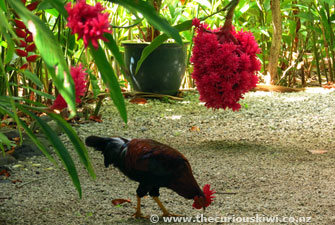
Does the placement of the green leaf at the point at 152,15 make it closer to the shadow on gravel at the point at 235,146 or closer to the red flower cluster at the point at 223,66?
the red flower cluster at the point at 223,66

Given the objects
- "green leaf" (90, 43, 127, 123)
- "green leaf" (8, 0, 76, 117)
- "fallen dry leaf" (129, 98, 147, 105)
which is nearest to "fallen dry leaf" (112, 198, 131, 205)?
"green leaf" (90, 43, 127, 123)

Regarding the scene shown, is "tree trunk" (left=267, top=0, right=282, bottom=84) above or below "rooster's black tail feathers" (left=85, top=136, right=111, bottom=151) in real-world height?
above

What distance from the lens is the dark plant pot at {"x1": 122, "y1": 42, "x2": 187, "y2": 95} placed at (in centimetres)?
400

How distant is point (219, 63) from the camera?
7.03ft

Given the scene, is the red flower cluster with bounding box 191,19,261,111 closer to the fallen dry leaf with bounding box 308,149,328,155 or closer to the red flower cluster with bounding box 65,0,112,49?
the fallen dry leaf with bounding box 308,149,328,155

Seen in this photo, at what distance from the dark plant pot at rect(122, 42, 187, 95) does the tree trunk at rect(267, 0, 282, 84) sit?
77cm

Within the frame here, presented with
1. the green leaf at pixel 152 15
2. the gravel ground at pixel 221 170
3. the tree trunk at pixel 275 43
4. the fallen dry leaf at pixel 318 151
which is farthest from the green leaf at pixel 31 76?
the tree trunk at pixel 275 43

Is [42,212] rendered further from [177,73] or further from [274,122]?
[177,73]

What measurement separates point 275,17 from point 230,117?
1117mm

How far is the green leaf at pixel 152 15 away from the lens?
1.03 metres

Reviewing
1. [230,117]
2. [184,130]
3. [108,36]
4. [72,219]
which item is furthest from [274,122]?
[108,36]

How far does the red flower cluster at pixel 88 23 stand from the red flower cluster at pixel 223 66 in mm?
1281

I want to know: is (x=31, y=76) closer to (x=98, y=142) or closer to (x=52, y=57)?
(x=98, y=142)

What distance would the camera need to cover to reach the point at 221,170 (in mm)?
2342
